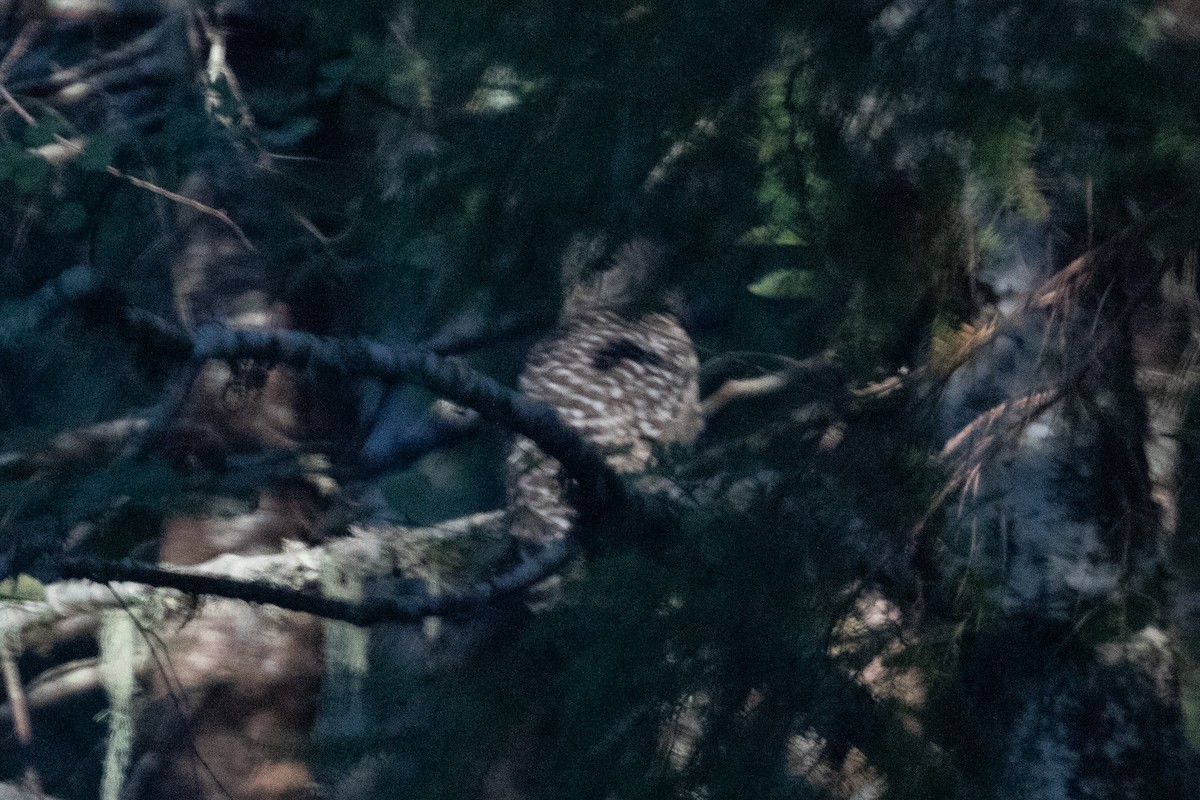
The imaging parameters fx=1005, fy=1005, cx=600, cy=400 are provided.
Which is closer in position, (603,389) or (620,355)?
(603,389)

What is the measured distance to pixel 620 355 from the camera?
7.91 ft

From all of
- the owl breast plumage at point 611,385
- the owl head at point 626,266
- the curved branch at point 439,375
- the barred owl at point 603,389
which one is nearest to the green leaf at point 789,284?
the owl head at point 626,266

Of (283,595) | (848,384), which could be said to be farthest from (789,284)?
(283,595)

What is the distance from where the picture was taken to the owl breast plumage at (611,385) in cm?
210

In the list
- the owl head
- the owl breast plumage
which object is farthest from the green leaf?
the owl breast plumage

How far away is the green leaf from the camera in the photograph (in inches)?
47.5

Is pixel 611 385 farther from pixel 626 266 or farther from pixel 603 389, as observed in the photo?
pixel 626 266

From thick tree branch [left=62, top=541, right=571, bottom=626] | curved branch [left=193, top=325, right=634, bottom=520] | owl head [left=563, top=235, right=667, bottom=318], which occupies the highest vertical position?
owl head [left=563, top=235, right=667, bottom=318]

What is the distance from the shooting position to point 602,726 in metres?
1.14

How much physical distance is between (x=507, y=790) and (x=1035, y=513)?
0.73 m

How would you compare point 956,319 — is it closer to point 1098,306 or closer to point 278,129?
point 1098,306

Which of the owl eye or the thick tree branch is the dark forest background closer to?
the thick tree branch

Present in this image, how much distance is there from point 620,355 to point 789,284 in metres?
1.21

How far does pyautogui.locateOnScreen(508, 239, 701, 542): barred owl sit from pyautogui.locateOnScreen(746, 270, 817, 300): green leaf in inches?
24.5
